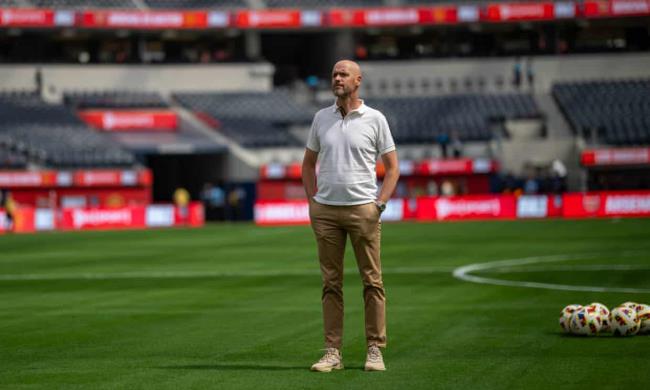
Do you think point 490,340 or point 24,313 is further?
point 24,313

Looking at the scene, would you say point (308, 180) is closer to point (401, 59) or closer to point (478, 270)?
point (478, 270)

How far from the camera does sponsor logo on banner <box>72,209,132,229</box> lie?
52.0 metres

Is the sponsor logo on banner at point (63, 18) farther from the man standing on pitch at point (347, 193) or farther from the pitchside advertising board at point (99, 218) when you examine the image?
the man standing on pitch at point (347, 193)

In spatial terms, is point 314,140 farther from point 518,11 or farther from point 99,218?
point 518,11

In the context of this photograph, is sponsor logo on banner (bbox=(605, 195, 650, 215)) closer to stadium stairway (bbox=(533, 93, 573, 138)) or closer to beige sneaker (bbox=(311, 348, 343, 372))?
stadium stairway (bbox=(533, 93, 573, 138))

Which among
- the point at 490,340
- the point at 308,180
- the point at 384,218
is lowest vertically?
the point at 384,218

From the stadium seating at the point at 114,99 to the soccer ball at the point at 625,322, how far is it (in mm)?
56524

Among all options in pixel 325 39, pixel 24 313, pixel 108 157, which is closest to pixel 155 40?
pixel 325 39

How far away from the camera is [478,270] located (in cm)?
2364

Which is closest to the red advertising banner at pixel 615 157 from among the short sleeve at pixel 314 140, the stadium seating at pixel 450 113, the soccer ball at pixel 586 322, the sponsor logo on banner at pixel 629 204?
the stadium seating at pixel 450 113

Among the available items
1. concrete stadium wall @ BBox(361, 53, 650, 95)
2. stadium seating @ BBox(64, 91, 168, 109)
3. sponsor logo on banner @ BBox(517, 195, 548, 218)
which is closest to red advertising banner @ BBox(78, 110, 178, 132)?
stadium seating @ BBox(64, 91, 168, 109)

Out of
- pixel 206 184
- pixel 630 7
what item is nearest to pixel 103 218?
pixel 206 184

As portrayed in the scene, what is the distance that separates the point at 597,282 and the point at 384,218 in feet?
114

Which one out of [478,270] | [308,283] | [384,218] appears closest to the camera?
[308,283]
